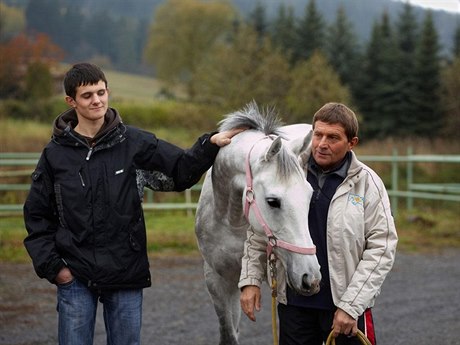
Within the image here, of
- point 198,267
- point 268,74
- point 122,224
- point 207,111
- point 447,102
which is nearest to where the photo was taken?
point 122,224

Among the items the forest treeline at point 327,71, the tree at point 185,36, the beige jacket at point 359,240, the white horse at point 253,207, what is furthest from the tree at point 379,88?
the beige jacket at point 359,240

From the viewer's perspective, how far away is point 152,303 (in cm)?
645

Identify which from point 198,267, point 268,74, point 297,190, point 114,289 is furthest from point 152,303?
point 268,74

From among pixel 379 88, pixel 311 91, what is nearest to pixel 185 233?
pixel 311 91

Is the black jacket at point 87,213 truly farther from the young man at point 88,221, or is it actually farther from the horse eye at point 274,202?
the horse eye at point 274,202

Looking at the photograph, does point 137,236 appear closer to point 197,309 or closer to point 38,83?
point 197,309

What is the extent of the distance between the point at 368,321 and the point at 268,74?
2817 cm

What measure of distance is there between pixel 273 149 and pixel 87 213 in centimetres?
78

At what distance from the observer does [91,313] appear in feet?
9.59

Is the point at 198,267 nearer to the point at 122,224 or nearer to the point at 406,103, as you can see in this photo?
the point at 122,224

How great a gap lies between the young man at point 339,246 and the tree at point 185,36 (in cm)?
5902

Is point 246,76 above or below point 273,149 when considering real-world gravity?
above

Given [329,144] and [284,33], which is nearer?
[329,144]

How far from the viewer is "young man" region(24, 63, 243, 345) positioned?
112 inches
